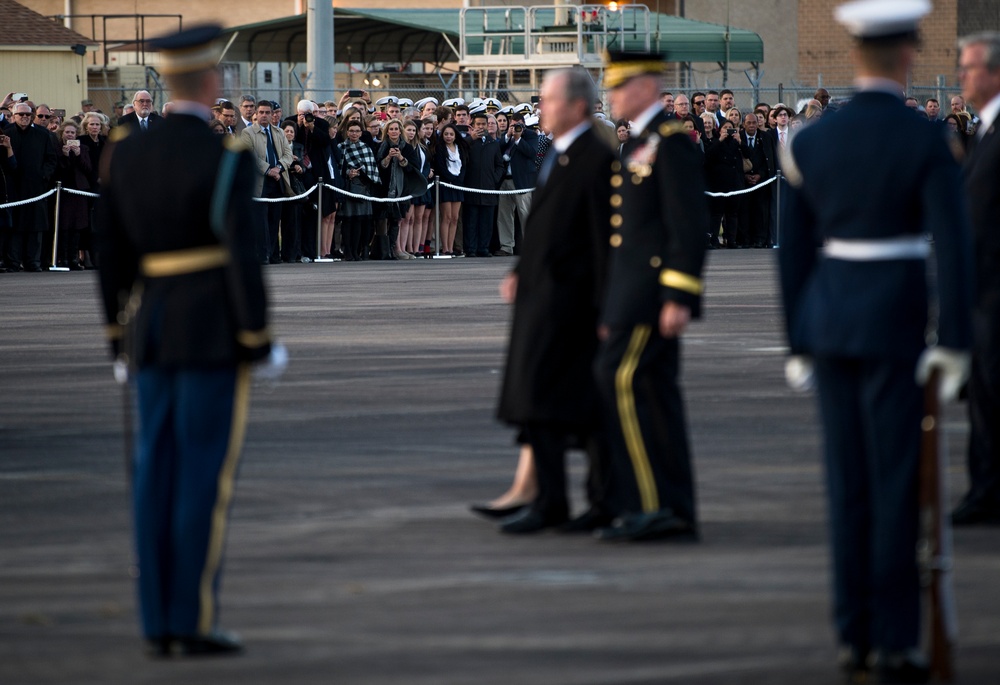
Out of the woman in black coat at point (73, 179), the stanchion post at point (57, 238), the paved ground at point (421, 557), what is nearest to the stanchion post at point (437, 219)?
the woman in black coat at point (73, 179)

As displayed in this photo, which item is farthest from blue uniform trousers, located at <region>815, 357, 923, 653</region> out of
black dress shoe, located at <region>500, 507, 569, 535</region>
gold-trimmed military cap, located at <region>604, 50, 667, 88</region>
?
black dress shoe, located at <region>500, 507, 569, 535</region>

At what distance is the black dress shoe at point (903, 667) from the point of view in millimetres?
5727

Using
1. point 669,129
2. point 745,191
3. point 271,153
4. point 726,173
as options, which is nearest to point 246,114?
point 271,153

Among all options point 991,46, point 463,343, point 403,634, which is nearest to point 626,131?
point 463,343

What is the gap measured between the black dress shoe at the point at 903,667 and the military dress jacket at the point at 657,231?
7.55ft

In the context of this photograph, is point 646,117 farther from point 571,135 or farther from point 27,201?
point 27,201

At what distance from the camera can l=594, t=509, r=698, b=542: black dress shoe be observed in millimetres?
8062

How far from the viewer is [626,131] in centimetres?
2686

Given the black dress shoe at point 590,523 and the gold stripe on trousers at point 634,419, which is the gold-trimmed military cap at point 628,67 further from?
the black dress shoe at point 590,523

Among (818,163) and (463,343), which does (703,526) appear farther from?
(463,343)

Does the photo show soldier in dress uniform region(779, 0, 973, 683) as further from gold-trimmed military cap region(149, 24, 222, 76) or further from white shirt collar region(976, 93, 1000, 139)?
white shirt collar region(976, 93, 1000, 139)

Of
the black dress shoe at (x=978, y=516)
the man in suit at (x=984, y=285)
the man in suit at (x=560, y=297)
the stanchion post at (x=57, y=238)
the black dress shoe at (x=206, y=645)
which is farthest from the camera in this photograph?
the stanchion post at (x=57, y=238)

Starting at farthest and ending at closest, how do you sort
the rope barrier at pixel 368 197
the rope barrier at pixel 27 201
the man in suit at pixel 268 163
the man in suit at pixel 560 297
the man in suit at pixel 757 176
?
the man in suit at pixel 757 176 → the rope barrier at pixel 368 197 → the man in suit at pixel 268 163 → the rope barrier at pixel 27 201 → the man in suit at pixel 560 297

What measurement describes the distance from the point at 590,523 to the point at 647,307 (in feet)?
3.49
